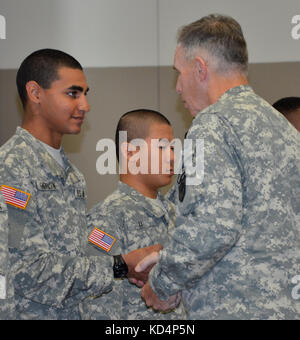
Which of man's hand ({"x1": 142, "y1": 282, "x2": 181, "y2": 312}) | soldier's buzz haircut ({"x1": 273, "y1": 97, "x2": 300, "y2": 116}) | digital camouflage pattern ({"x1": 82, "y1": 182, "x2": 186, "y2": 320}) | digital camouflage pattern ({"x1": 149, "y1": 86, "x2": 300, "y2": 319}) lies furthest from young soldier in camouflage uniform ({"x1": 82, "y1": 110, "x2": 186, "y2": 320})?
soldier's buzz haircut ({"x1": 273, "y1": 97, "x2": 300, "y2": 116})

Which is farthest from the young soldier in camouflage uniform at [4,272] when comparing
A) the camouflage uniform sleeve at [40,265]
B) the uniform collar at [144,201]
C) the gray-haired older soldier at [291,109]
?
the gray-haired older soldier at [291,109]

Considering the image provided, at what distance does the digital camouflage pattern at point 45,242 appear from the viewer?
1775 millimetres

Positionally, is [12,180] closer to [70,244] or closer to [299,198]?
[70,244]

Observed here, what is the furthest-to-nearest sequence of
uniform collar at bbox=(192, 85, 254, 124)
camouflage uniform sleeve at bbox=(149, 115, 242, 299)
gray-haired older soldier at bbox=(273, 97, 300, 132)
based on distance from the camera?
gray-haired older soldier at bbox=(273, 97, 300, 132), uniform collar at bbox=(192, 85, 254, 124), camouflage uniform sleeve at bbox=(149, 115, 242, 299)

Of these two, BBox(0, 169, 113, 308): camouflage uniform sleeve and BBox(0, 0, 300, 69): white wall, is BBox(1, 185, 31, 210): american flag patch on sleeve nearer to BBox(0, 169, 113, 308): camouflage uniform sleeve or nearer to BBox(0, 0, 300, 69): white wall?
BBox(0, 169, 113, 308): camouflage uniform sleeve

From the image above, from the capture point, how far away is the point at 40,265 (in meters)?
1.78

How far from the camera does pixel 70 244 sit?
1938mm

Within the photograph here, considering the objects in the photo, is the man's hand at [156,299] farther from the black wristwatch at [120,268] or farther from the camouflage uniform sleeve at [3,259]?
the camouflage uniform sleeve at [3,259]

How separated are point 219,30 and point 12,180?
81cm

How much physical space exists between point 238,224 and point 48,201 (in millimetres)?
722

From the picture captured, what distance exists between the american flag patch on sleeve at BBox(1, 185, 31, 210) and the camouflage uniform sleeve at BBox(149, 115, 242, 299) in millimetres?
526

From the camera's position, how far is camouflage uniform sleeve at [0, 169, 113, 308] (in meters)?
1.77

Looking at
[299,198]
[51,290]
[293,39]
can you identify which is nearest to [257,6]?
[293,39]
